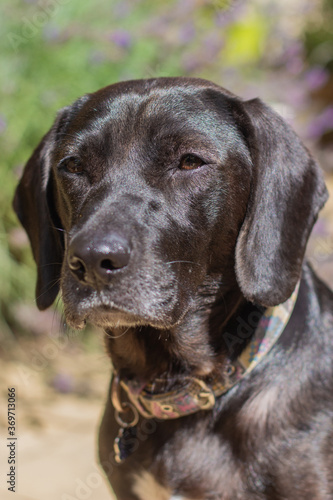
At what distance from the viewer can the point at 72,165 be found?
246 centimetres

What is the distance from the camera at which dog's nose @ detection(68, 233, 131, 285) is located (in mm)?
1986

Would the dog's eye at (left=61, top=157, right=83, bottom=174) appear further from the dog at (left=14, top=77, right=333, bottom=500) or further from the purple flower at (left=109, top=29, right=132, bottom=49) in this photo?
the purple flower at (left=109, top=29, right=132, bottom=49)

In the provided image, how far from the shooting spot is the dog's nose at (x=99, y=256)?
1986 mm

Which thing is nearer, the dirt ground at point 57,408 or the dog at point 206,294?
the dog at point 206,294

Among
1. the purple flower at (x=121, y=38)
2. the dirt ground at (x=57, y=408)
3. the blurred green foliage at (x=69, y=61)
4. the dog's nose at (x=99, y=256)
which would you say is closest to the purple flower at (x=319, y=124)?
the blurred green foliage at (x=69, y=61)

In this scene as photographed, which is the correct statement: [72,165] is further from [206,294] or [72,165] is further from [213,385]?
[213,385]

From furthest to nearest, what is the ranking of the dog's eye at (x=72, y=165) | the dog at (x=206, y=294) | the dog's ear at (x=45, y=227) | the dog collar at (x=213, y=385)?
the dog's ear at (x=45, y=227) → the dog's eye at (x=72, y=165) → the dog collar at (x=213, y=385) → the dog at (x=206, y=294)

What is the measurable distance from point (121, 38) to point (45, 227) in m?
2.56

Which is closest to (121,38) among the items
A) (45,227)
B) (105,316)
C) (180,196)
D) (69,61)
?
(69,61)

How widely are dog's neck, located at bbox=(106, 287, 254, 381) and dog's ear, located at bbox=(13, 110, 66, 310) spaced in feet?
1.22

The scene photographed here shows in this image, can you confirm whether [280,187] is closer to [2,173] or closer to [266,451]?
[266,451]

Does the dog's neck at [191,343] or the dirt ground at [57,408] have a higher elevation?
the dog's neck at [191,343]

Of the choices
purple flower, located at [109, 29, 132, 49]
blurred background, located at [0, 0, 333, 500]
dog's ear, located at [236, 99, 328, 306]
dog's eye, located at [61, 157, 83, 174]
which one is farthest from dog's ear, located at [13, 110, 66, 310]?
purple flower, located at [109, 29, 132, 49]

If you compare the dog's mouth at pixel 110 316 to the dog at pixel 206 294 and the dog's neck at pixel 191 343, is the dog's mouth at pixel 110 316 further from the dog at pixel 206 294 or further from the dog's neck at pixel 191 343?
the dog's neck at pixel 191 343
